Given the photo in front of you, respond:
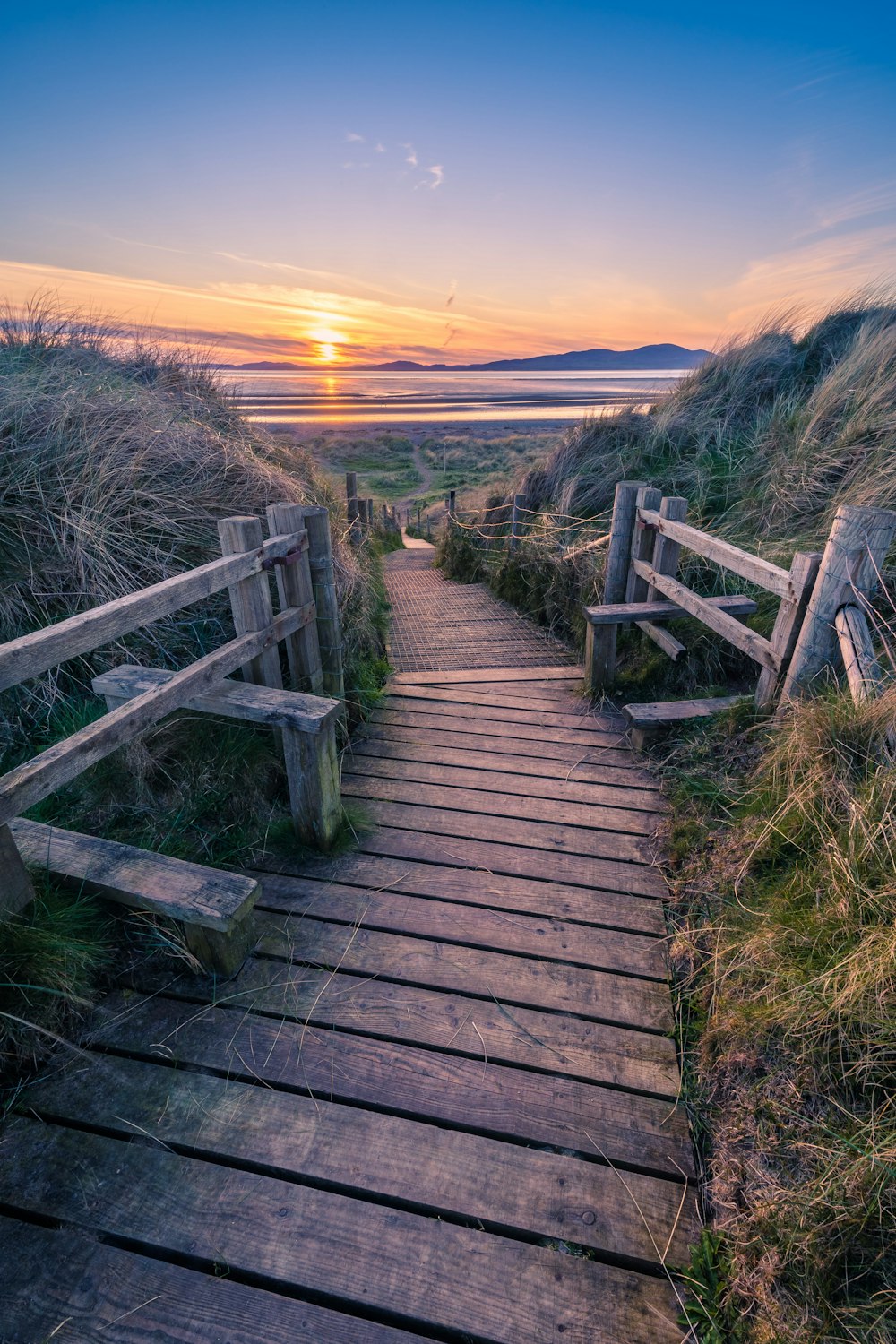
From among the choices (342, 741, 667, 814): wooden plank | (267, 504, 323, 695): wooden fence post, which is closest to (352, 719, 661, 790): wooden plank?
(342, 741, 667, 814): wooden plank

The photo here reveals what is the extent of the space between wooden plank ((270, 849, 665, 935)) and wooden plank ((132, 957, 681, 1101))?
20.3 inches

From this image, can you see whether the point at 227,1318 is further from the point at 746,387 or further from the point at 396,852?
the point at 746,387

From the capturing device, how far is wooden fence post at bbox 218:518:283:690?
122 inches

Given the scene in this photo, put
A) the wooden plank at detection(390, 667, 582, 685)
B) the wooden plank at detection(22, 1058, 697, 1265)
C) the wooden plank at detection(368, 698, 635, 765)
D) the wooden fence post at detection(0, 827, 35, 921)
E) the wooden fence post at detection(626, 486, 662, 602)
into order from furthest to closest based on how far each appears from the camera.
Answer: the wooden plank at detection(390, 667, 582, 685)
the wooden fence post at detection(626, 486, 662, 602)
the wooden plank at detection(368, 698, 635, 765)
the wooden fence post at detection(0, 827, 35, 921)
the wooden plank at detection(22, 1058, 697, 1265)

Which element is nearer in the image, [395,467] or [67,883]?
[67,883]

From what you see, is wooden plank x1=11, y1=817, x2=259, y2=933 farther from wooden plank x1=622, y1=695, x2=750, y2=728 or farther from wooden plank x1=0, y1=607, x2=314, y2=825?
wooden plank x1=622, y1=695, x2=750, y2=728

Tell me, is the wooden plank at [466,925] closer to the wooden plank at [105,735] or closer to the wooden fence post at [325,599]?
the wooden plank at [105,735]

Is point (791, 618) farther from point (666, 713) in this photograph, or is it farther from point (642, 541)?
point (642, 541)

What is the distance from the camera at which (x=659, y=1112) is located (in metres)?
2.05

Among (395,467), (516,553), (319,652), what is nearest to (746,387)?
(516,553)

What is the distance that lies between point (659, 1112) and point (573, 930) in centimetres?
79

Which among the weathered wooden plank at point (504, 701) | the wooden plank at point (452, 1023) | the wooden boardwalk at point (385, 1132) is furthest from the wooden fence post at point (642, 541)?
the wooden plank at point (452, 1023)

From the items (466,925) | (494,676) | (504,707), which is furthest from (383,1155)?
(494,676)

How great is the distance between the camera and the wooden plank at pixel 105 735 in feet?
6.28
